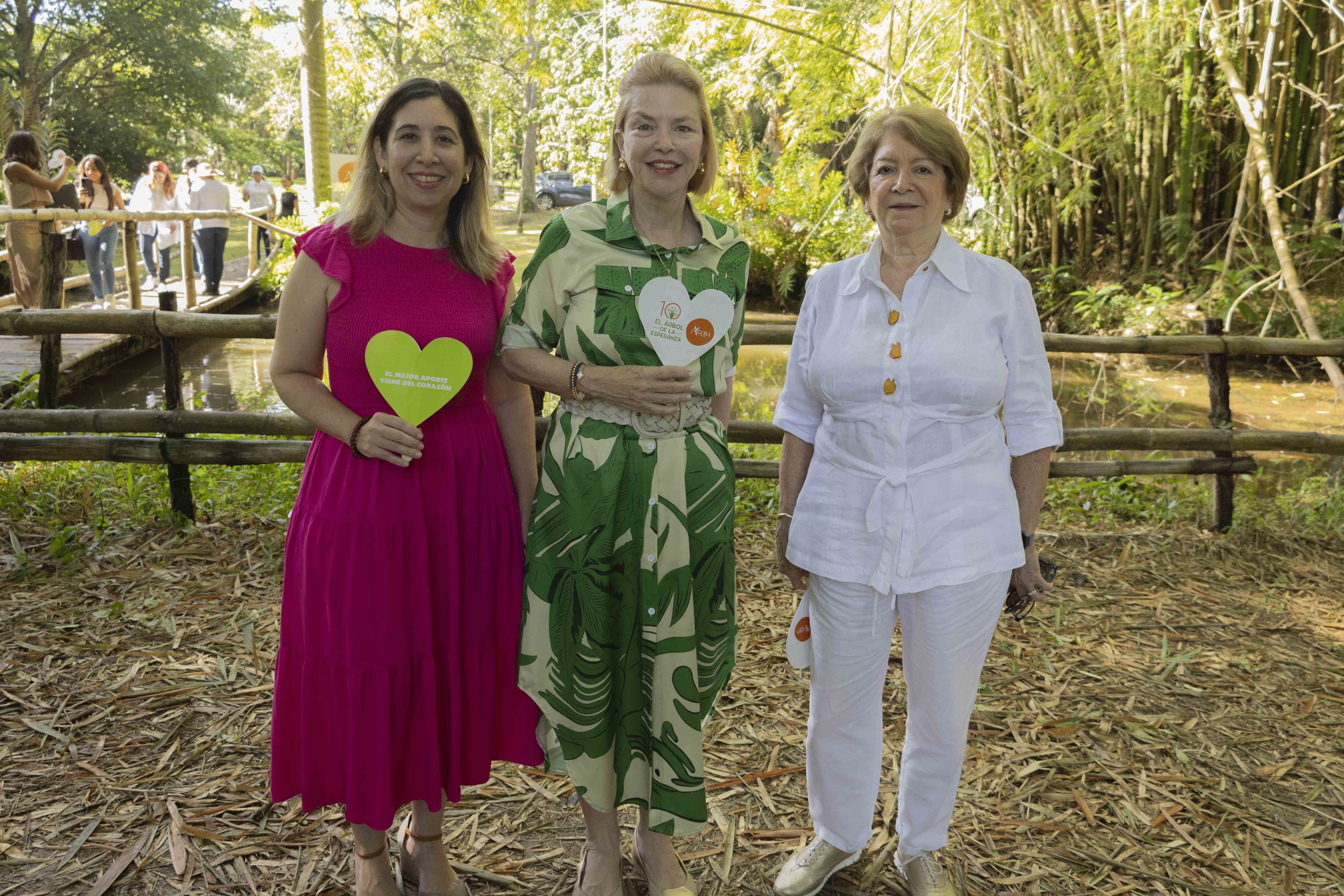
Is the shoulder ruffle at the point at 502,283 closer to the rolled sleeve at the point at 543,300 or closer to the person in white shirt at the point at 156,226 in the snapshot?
the rolled sleeve at the point at 543,300

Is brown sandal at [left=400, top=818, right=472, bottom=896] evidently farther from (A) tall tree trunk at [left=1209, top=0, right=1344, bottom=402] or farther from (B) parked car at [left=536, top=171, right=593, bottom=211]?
(B) parked car at [left=536, top=171, right=593, bottom=211]

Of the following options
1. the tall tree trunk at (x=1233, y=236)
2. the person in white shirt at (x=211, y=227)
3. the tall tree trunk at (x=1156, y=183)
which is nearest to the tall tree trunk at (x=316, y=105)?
the person in white shirt at (x=211, y=227)

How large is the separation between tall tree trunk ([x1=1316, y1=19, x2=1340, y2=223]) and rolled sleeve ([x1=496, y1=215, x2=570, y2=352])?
18.5 ft

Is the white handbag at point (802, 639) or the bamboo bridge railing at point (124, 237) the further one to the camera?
the bamboo bridge railing at point (124, 237)

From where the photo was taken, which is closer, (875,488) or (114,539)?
(875,488)

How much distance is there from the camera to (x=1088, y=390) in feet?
24.5

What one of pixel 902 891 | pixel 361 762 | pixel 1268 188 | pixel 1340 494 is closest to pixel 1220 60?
pixel 1268 188

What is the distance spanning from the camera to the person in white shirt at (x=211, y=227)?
35.0 feet

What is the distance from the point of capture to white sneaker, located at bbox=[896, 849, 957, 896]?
2.03 meters

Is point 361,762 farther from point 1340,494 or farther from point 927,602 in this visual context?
point 1340,494

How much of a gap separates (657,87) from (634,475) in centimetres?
73

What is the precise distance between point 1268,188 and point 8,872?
547cm

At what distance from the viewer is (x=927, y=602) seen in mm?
1822

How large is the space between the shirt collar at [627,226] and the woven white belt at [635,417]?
30cm
